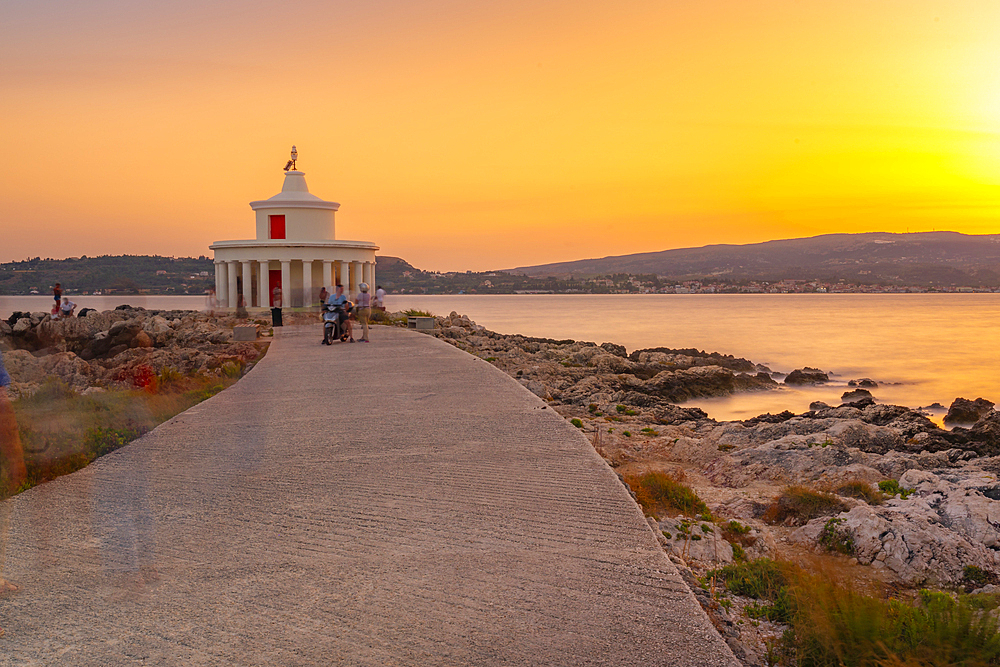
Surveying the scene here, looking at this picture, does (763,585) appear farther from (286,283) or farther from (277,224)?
(277,224)

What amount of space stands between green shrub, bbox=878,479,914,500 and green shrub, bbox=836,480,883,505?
14cm

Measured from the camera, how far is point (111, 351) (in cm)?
2005

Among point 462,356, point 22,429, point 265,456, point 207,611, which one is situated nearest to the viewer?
point 207,611

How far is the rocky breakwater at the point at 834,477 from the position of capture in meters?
5.53

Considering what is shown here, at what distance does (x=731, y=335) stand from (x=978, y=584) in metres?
58.1

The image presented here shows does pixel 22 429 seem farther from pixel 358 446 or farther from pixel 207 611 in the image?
pixel 207 611

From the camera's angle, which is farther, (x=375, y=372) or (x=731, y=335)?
(x=731, y=335)

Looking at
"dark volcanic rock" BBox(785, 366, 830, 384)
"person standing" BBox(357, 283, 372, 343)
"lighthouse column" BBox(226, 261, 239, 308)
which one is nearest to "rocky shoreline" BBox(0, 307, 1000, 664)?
"person standing" BBox(357, 283, 372, 343)

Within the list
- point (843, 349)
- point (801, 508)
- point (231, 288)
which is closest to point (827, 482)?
point (801, 508)

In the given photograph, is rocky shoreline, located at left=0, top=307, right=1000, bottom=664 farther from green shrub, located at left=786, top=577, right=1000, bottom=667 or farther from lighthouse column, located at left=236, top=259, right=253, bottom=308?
lighthouse column, located at left=236, top=259, right=253, bottom=308

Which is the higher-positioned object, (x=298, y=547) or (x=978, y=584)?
(x=298, y=547)

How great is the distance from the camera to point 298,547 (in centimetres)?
448

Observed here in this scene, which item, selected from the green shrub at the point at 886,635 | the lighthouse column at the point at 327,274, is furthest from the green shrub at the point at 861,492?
the lighthouse column at the point at 327,274

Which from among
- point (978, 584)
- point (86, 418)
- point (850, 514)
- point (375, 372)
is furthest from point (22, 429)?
point (978, 584)
